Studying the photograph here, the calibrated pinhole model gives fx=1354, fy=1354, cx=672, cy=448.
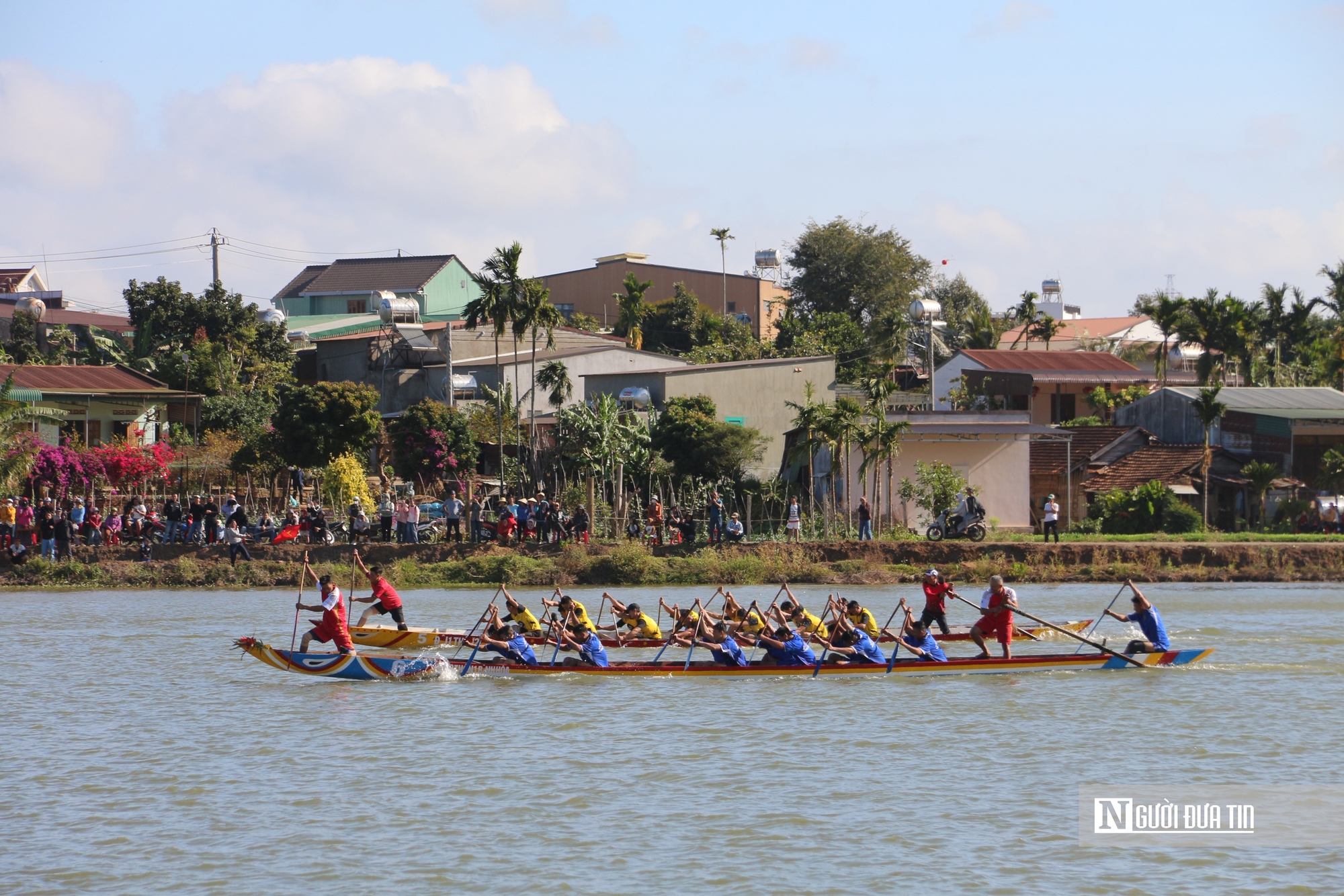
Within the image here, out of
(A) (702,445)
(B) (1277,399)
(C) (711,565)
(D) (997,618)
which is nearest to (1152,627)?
(D) (997,618)

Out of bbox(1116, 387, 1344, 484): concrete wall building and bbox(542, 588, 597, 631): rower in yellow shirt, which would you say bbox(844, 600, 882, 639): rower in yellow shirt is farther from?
bbox(1116, 387, 1344, 484): concrete wall building

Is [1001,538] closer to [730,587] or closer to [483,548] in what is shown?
[730,587]

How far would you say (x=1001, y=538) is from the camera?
121 feet

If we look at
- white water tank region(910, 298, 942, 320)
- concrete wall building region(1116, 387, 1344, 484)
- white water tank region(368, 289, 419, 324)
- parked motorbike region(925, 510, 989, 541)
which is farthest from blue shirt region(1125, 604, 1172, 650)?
white water tank region(368, 289, 419, 324)

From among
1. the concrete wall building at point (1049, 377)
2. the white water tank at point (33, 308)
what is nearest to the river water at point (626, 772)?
the concrete wall building at point (1049, 377)

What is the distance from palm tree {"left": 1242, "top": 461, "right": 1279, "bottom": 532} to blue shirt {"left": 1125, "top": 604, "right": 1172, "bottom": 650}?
22.9 meters

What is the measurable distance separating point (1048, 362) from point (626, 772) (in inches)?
1795

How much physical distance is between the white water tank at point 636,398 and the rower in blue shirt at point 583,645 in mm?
27525

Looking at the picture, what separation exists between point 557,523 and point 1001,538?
12253mm

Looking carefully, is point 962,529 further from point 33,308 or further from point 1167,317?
point 33,308

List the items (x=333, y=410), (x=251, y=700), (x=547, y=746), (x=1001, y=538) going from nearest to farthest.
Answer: (x=547, y=746) → (x=251, y=700) → (x=1001, y=538) → (x=333, y=410)

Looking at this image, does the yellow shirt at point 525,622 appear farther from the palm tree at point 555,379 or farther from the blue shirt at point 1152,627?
the palm tree at point 555,379

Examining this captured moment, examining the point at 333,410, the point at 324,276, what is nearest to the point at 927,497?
the point at 333,410

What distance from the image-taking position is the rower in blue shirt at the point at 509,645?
19.7 m
